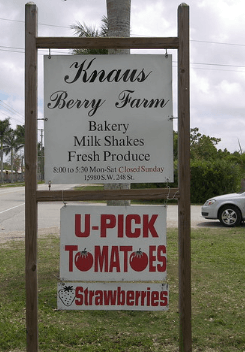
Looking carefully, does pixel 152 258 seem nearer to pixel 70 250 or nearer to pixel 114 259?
pixel 114 259

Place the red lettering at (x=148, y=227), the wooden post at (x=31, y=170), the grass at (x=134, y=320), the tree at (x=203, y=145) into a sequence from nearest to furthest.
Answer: the wooden post at (x=31, y=170), the red lettering at (x=148, y=227), the grass at (x=134, y=320), the tree at (x=203, y=145)

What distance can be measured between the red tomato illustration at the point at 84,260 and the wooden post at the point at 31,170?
368mm

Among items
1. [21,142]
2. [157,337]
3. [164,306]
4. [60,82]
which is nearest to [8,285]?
[157,337]

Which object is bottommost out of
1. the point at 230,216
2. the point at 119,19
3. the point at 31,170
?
the point at 230,216

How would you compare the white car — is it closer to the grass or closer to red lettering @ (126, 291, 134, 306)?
the grass

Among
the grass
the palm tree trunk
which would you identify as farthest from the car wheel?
the palm tree trunk

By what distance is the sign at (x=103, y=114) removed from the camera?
3475 mm

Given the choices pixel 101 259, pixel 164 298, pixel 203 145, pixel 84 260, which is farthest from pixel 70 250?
pixel 203 145

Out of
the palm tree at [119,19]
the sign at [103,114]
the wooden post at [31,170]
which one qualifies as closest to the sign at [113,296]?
the wooden post at [31,170]

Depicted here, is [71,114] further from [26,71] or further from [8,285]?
[8,285]

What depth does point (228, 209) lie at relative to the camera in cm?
1234

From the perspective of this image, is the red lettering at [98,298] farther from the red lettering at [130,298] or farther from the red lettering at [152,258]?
the red lettering at [152,258]

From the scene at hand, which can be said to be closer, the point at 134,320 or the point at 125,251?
the point at 125,251

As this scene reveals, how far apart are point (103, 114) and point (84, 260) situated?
1.26m
